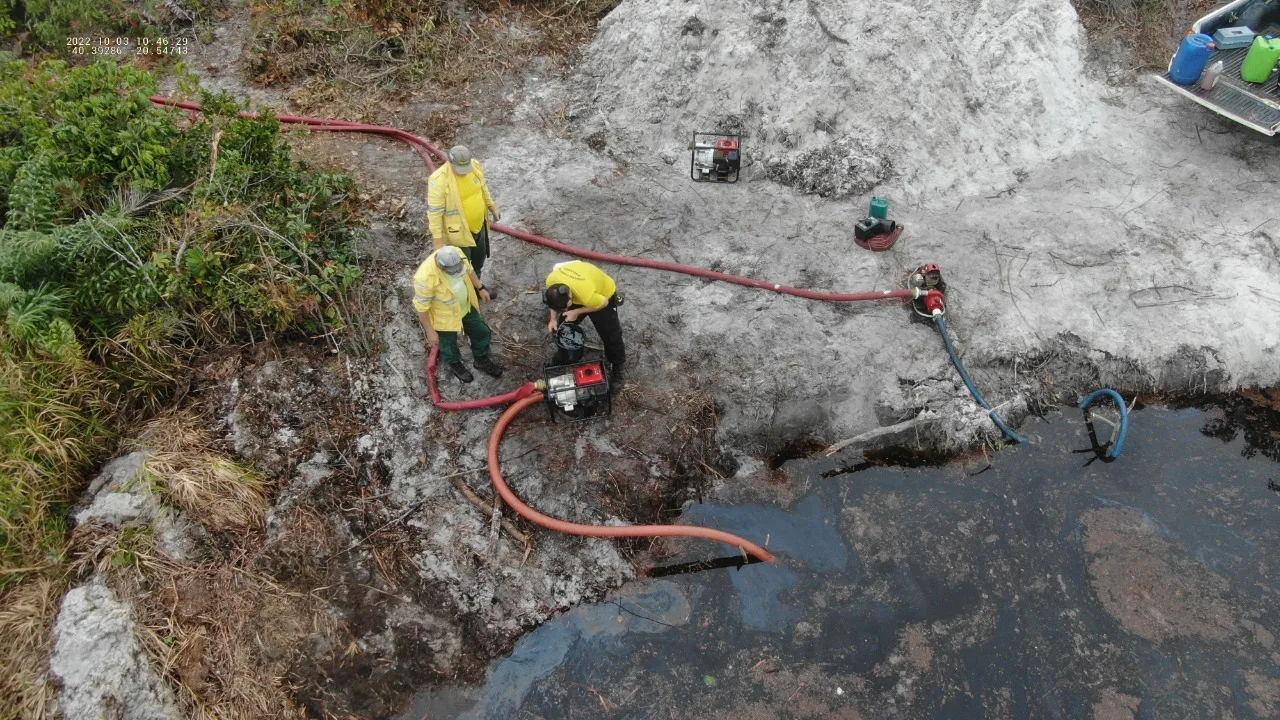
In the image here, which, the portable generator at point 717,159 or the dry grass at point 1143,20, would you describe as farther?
the dry grass at point 1143,20

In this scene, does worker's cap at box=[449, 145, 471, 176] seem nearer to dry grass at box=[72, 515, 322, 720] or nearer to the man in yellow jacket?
the man in yellow jacket

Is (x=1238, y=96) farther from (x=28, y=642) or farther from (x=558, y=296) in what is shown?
(x=28, y=642)

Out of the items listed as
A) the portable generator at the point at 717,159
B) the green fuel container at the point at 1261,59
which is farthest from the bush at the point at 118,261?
the green fuel container at the point at 1261,59

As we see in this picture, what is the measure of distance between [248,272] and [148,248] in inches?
36.9

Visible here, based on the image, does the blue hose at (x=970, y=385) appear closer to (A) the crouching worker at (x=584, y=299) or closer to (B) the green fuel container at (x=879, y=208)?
(B) the green fuel container at (x=879, y=208)

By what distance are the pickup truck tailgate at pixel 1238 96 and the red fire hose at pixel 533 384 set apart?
4.39 meters

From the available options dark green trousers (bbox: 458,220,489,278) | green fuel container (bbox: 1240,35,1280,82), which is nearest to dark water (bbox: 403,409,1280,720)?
dark green trousers (bbox: 458,220,489,278)

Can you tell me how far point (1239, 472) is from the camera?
5914mm

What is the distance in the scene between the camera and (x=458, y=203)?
574 cm

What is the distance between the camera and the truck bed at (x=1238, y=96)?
23.5 ft

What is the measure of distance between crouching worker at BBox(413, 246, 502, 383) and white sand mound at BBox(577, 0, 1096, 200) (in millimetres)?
3810

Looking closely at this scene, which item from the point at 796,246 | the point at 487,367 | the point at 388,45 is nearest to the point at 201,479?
the point at 487,367

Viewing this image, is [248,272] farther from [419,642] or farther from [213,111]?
[419,642]

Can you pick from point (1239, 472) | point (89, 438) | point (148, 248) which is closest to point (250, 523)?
point (89, 438)
